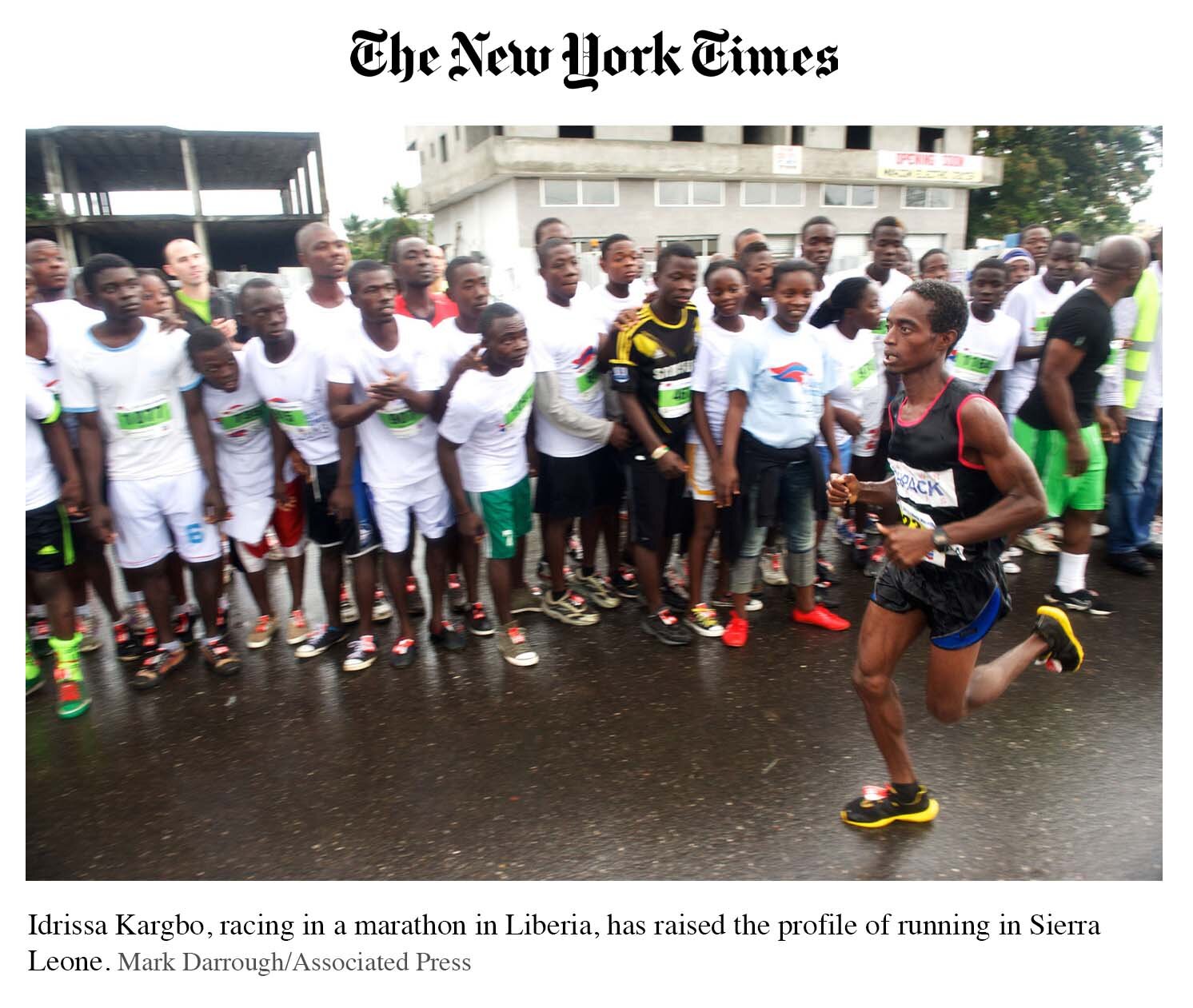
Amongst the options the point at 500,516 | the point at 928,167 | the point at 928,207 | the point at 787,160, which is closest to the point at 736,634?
the point at 500,516

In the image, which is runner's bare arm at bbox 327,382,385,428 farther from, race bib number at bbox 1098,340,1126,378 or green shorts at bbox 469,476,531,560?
race bib number at bbox 1098,340,1126,378

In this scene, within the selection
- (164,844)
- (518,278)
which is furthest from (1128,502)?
(518,278)

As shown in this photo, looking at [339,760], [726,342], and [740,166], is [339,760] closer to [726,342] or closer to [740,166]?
[726,342]

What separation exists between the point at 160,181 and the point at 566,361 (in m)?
20.0

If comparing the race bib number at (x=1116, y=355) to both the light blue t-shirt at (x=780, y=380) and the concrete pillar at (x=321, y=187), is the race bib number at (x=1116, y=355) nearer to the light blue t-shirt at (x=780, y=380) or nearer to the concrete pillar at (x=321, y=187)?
the light blue t-shirt at (x=780, y=380)

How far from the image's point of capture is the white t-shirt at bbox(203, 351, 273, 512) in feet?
12.3

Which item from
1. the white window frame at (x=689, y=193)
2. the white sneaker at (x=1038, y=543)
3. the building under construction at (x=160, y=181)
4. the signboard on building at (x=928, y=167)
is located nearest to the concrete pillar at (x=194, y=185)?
the building under construction at (x=160, y=181)

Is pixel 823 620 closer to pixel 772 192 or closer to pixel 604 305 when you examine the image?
pixel 604 305

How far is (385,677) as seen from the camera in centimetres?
377

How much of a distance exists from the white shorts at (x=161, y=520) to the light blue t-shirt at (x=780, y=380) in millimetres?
2676

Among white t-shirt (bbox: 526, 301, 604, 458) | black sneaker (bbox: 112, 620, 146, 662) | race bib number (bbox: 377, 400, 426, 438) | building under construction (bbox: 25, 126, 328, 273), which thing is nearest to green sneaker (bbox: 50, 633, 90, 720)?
black sneaker (bbox: 112, 620, 146, 662)

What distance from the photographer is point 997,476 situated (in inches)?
91.0

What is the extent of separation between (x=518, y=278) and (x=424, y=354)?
12.4 m

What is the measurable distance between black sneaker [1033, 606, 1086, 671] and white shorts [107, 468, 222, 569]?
3670 millimetres
